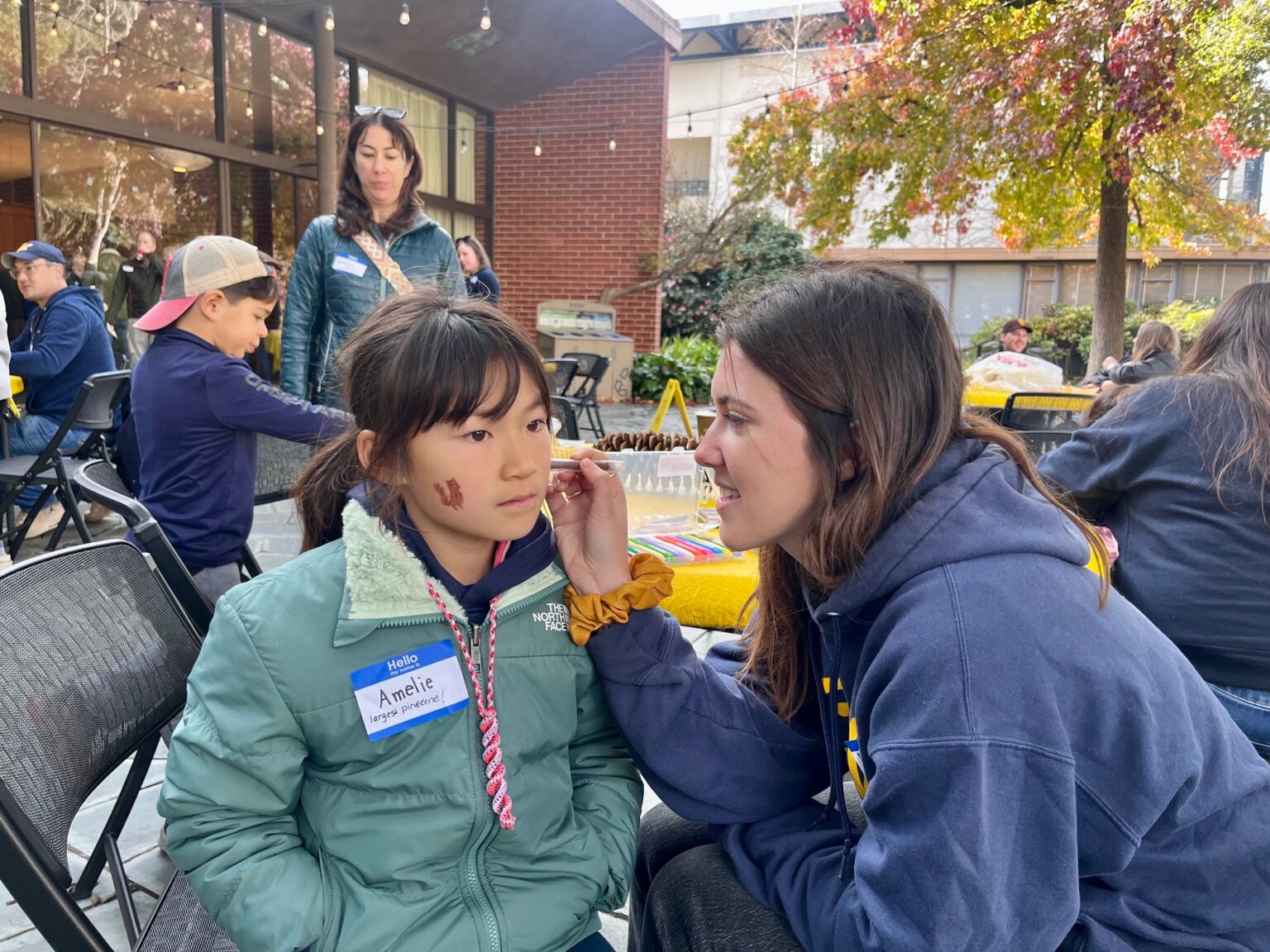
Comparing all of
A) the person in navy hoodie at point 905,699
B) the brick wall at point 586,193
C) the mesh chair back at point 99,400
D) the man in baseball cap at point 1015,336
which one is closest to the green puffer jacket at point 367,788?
the person in navy hoodie at point 905,699

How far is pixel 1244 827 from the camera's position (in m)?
1.12

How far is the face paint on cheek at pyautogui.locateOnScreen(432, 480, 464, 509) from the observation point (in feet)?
4.40

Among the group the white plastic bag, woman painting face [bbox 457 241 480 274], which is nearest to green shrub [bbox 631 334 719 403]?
woman painting face [bbox 457 241 480 274]

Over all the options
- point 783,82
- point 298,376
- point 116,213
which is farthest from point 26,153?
point 783,82

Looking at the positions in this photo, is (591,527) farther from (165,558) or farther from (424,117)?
(424,117)

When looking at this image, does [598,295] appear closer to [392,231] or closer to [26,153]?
[26,153]

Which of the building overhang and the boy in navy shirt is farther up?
the building overhang

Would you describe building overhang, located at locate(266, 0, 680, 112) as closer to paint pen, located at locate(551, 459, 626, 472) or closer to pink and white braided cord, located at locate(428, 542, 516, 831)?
paint pen, located at locate(551, 459, 626, 472)

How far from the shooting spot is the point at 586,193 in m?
13.3

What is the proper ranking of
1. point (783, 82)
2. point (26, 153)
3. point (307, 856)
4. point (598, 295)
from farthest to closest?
point (783, 82) → point (598, 295) → point (26, 153) → point (307, 856)

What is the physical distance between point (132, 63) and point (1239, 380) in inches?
357

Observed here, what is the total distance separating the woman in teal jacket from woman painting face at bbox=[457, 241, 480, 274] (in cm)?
326

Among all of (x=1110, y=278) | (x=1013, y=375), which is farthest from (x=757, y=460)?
(x=1110, y=278)

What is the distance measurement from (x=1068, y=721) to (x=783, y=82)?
2264cm
